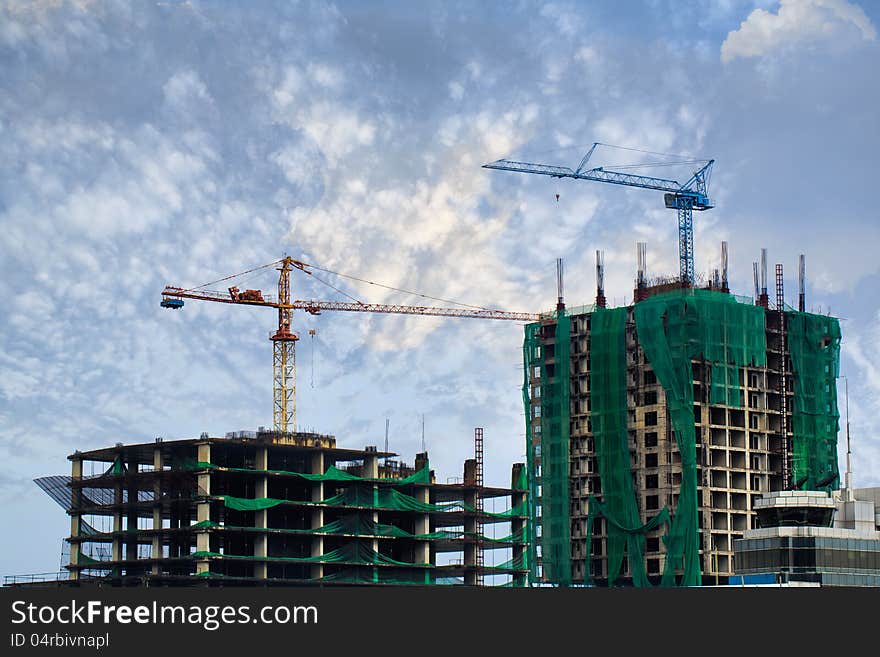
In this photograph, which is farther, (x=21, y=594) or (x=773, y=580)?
(x=773, y=580)

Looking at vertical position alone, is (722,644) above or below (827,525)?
below

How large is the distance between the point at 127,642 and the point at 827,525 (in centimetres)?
9191

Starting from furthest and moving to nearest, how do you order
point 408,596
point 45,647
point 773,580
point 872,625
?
point 773,580
point 872,625
point 408,596
point 45,647

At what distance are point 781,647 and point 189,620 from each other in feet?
Result: 160

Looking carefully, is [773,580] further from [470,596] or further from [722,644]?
[470,596]

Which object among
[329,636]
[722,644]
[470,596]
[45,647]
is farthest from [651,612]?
[45,647]

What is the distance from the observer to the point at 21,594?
115 metres

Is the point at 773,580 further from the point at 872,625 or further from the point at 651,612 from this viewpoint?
the point at 651,612

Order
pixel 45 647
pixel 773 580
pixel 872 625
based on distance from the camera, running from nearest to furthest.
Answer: pixel 45 647 → pixel 872 625 → pixel 773 580

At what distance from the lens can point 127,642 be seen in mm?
113625

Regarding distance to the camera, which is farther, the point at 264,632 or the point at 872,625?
the point at 872,625

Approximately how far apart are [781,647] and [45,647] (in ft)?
193

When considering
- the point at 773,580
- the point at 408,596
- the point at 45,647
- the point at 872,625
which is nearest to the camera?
the point at 45,647

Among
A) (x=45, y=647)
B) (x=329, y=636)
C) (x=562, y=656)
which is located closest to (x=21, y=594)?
(x=45, y=647)
